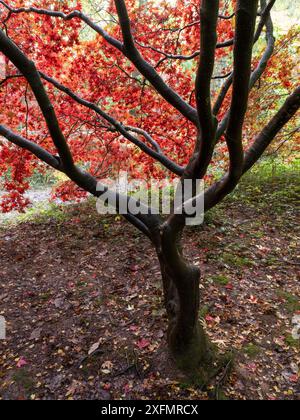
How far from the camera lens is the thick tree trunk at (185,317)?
2930 millimetres

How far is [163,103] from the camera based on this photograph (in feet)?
20.5

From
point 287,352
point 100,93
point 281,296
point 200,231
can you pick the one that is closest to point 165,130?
point 100,93

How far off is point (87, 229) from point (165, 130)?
129 inches

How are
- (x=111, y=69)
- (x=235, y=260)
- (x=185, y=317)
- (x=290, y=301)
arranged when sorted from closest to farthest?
(x=185, y=317)
(x=290, y=301)
(x=235, y=260)
(x=111, y=69)

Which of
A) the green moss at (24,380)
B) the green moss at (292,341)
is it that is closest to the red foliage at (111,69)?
the green moss at (24,380)

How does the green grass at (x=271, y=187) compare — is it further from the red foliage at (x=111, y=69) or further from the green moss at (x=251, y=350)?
the green moss at (x=251, y=350)

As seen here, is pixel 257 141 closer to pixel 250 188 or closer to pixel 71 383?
pixel 71 383

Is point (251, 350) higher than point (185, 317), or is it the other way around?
point (185, 317)

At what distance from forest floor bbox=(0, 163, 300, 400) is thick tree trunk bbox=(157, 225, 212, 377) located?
21 centimetres

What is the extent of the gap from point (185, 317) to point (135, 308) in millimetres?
1521

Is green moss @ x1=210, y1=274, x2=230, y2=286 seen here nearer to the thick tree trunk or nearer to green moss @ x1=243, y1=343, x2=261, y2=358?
green moss @ x1=243, y1=343, x2=261, y2=358

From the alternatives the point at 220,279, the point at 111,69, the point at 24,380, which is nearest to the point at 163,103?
the point at 111,69

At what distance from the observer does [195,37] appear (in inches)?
211

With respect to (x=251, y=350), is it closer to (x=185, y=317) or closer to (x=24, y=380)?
(x=185, y=317)
